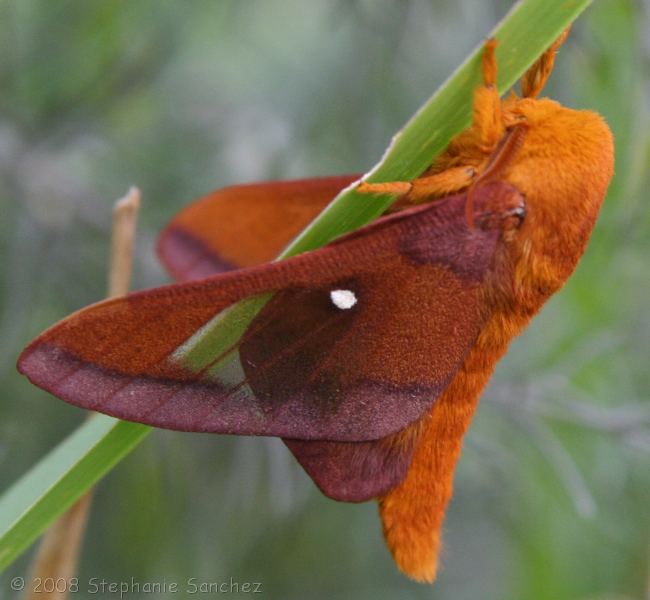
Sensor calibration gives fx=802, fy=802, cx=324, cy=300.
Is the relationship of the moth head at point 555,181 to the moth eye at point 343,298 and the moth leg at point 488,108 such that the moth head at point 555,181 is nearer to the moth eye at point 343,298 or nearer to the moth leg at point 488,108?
the moth leg at point 488,108

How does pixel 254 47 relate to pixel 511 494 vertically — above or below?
above

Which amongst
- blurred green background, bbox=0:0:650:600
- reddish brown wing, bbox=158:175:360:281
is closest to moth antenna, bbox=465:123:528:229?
reddish brown wing, bbox=158:175:360:281

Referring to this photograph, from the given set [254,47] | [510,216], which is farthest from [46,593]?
[254,47]

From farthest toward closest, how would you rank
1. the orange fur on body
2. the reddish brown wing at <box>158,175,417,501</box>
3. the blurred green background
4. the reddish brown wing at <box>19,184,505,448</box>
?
the blurred green background → the reddish brown wing at <box>158,175,417,501</box> → the orange fur on body → the reddish brown wing at <box>19,184,505,448</box>

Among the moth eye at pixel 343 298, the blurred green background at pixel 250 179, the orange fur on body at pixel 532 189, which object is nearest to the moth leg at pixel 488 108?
the orange fur on body at pixel 532 189

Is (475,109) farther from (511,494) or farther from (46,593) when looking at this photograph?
(511,494)

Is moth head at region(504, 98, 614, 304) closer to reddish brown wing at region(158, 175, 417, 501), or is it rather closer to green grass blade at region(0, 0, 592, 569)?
green grass blade at region(0, 0, 592, 569)

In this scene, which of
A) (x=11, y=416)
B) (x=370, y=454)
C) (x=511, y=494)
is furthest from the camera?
(x=511, y=494)

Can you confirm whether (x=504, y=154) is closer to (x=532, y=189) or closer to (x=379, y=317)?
(x=532, y=189)
